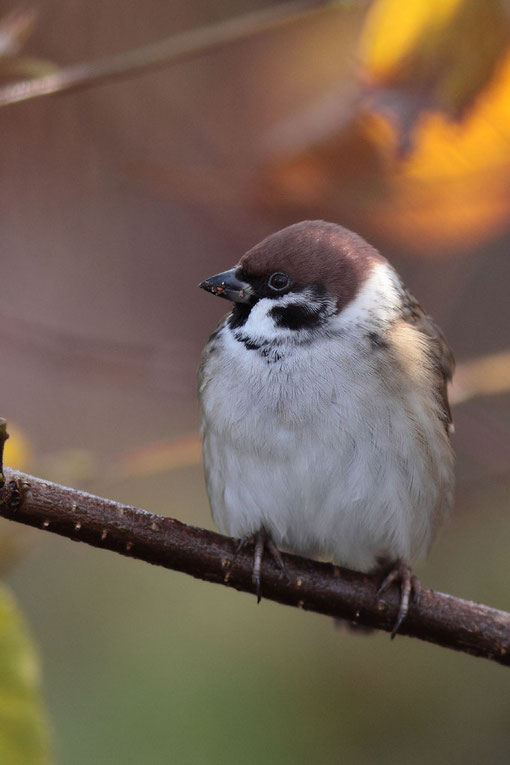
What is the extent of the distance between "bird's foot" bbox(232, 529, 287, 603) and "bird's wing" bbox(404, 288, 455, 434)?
796 mm

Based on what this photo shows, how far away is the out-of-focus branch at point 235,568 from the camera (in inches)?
96.2

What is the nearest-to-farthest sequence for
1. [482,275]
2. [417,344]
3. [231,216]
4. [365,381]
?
1. [365,381]
2. [417,344]
3. [231,216]
4. [482,275]

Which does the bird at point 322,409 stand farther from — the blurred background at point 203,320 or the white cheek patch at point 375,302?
the blurred background at point 203,320

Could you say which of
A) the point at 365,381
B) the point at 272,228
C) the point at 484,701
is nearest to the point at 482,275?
the point at 272,228

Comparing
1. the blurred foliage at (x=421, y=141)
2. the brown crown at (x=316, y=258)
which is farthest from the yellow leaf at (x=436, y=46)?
the brown crown at (x=316, y=258)

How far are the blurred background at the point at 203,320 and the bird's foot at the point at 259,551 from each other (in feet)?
1.35

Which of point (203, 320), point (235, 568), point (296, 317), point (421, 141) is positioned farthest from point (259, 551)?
point (203, 320)

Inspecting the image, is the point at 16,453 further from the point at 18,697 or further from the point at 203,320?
the point at 203,320

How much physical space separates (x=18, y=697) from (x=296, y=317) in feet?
5.25

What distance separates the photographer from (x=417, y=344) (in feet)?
11.1

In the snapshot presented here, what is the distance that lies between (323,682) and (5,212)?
2.90 m

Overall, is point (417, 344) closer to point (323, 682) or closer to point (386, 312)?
point (386, 312)

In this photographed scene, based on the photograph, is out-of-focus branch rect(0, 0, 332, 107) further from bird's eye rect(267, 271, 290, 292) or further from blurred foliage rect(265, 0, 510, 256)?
bird's eye rect(267, 271, 290, 292)

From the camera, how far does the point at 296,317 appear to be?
129 inches
